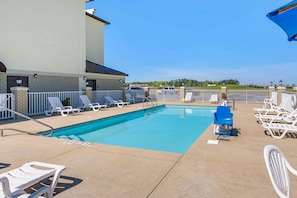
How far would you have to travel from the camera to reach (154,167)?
4.67 metres

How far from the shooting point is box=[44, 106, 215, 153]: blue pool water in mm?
8195

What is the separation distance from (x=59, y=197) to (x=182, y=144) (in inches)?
209

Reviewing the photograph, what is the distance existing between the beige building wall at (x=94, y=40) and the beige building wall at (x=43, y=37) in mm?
3498

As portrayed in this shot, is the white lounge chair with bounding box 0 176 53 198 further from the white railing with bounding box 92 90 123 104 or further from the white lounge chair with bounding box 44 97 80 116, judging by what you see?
the white railing with bounding box 92 90 123 104

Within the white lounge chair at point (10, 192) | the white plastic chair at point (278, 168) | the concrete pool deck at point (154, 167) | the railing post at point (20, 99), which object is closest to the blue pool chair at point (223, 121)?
the concrete pool deck at point (154, 167)

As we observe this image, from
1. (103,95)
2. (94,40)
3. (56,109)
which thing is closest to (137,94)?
(103,95)

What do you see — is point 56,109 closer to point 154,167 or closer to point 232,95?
point 154,167

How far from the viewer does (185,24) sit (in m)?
35.6

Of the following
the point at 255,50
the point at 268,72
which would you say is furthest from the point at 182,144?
the point at 268,72

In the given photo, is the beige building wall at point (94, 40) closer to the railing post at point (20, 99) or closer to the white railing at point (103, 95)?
the white railing at point (103, 95)

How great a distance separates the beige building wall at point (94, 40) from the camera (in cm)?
2070

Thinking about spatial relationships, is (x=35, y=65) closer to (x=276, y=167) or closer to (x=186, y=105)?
(x=186, y=105)

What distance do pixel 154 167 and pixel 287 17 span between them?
146 inches

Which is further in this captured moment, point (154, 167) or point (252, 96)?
point (252, 96)
